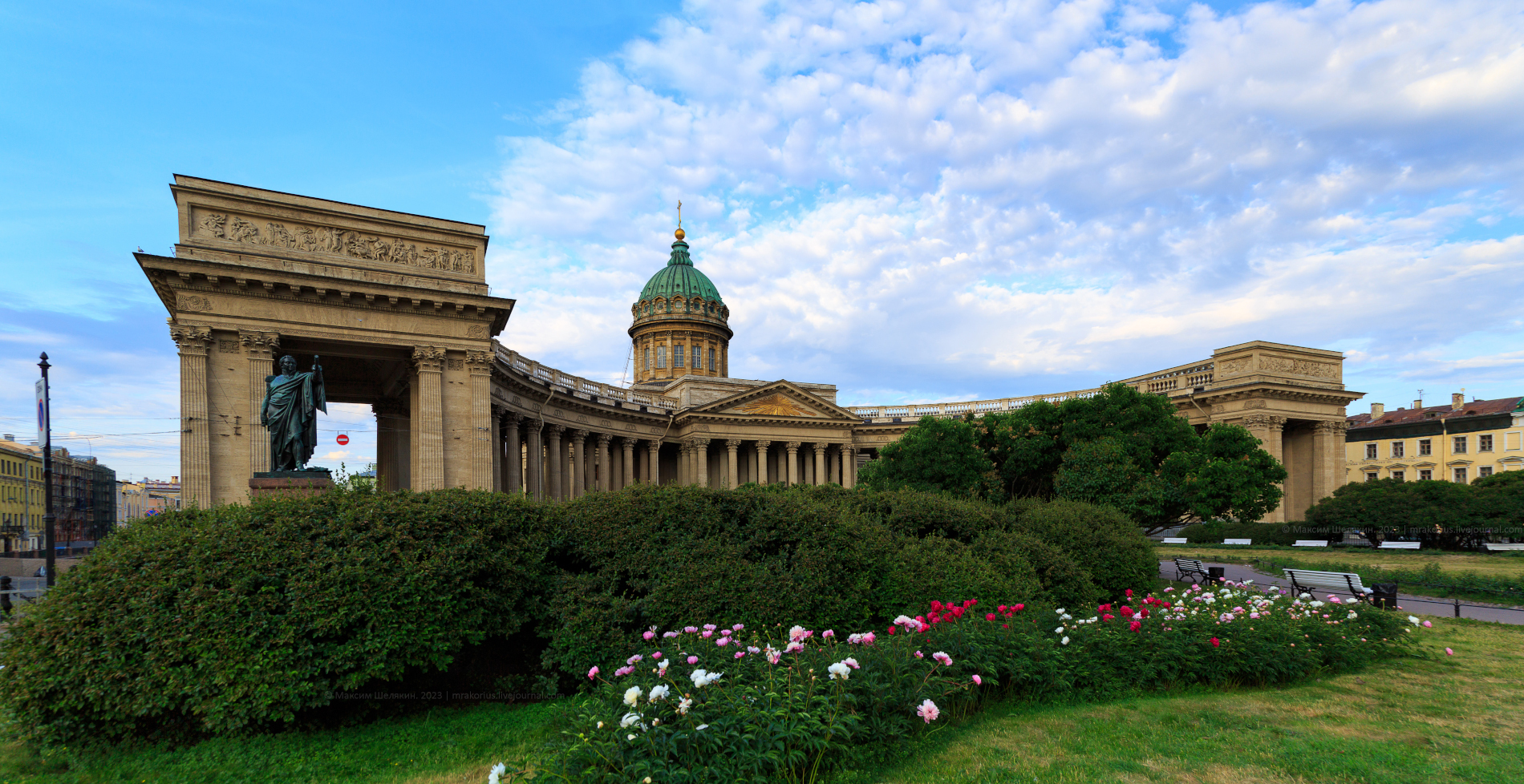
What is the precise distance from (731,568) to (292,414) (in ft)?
35.7

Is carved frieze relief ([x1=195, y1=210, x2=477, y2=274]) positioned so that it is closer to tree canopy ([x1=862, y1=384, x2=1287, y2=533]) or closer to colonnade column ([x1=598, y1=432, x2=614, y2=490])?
colonnade column ([x1=598, y1=432, x2=614, y2=490])

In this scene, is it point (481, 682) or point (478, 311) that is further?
point (478, 311)

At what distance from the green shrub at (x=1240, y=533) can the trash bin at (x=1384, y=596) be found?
29.2 m

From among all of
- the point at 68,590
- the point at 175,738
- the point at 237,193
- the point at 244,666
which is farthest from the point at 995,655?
the point at 237,193

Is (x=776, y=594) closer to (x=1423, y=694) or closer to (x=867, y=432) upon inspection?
A: (x=1423, y=694)

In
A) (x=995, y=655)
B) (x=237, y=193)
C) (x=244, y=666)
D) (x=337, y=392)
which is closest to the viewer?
(x=244, y=666)

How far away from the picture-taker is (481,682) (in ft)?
31.3

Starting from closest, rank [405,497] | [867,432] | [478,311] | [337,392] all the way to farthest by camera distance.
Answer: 1. [405,497]
2. [478,311]
3. [337,392]
4. [867,432]

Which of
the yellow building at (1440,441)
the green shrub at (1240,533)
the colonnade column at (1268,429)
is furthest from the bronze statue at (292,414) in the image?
the yellow building at (1440,441)

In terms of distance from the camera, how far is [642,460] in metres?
56.1

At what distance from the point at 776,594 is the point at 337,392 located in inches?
1386

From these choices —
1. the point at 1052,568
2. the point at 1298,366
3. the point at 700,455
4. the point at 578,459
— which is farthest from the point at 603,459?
the point at 1298,366

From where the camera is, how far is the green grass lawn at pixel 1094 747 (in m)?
6.56

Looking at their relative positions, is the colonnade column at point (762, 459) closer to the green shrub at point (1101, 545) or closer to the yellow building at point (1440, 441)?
the green shrub at point (1101, 545)
